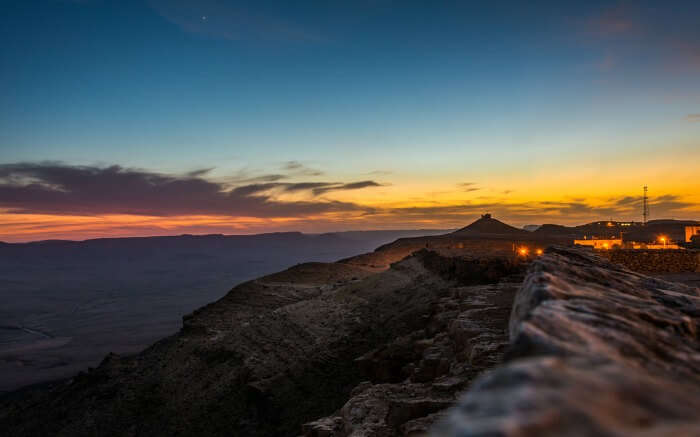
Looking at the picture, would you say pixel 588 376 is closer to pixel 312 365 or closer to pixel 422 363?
pixel 422 363

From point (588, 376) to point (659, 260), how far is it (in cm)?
3052

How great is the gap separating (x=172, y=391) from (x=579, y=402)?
23.6m

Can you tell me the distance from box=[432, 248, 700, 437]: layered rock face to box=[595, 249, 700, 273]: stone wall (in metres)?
27.2

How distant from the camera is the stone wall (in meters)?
25.2

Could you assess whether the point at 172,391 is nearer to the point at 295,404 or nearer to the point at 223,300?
the point at 295,404

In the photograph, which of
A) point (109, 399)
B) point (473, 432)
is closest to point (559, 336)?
point (473, 432)

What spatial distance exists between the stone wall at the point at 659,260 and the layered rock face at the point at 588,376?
27163 mm

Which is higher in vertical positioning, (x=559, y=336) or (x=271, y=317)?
(x=559, y=336)

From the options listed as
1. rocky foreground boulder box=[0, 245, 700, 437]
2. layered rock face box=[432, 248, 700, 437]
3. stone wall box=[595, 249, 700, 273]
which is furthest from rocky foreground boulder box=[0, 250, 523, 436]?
stone wall box=[595, 249, 700, 273]

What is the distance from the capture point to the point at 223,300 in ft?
109

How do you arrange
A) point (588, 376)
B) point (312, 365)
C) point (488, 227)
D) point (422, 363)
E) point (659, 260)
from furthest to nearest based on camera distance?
point (488, 227)
point (659, 260)
point (312, 365)
point (422, 363)
point (588, 376)

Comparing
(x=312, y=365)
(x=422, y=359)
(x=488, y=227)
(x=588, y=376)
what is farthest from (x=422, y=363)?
(x=488, y=227)

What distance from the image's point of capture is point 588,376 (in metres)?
1.30

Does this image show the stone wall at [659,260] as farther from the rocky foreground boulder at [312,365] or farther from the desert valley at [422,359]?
the rocky foreground boulder at [312,365]
